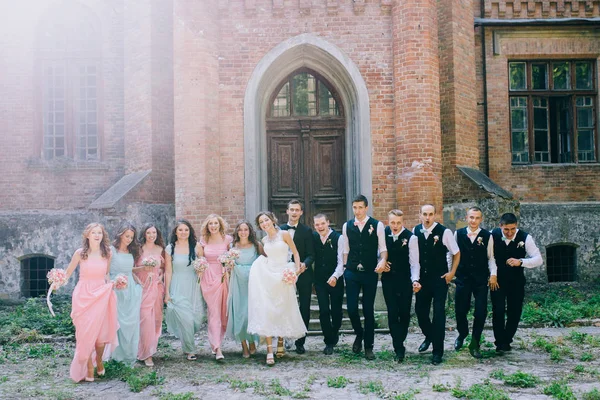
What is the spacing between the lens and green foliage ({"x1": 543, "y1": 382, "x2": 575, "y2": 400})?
186 inches

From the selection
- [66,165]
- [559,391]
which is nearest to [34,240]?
[66,165]

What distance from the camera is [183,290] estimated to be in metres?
6.57

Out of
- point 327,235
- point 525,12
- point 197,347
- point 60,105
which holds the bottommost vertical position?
point 197,347

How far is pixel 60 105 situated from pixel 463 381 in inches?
400

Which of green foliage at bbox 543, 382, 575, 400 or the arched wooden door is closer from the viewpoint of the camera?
green foliage at bbox 543, 382, 575, 400

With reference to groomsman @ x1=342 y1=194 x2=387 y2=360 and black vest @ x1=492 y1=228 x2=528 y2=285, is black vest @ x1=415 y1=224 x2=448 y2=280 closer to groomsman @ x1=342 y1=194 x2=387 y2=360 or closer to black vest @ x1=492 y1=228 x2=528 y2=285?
groomsman @ x1=342 y1=194 x2=387 y2=360

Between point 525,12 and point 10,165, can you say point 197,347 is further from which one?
point 525,12

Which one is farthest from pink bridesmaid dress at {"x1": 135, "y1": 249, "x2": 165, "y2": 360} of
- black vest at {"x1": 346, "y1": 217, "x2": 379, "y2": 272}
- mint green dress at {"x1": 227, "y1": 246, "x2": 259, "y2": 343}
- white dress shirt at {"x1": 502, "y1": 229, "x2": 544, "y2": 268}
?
white dress shirt at {"x1": 502, "y1": 229, "x2": 544, "y2": 268}

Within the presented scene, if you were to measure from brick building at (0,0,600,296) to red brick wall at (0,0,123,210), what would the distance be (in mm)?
A: 30

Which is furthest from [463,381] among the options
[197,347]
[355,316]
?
[197,347]

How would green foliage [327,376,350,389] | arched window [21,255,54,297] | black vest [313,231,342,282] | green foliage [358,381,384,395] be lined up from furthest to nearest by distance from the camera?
arched window [21,255,54,297]
black vest [313,231,342,282]
green foliage [327,376,350,389]
green foliage [358,381,384,395]

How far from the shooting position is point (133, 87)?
36.1 ft

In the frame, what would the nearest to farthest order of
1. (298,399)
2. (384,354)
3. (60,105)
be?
(298,399)
(384,354)
(60,105)

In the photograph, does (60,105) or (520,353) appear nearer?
(520,353)
